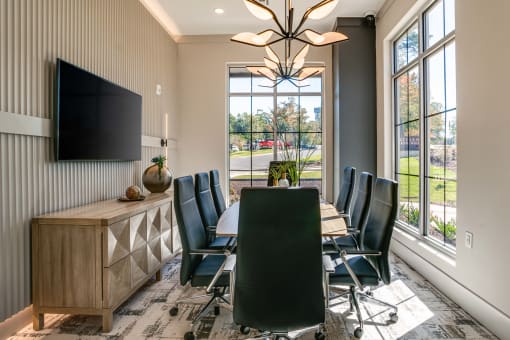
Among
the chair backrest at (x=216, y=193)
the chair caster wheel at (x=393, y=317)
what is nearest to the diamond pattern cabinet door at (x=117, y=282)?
the chair backrest at (x=216, y=193)

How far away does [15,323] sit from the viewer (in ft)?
7.34

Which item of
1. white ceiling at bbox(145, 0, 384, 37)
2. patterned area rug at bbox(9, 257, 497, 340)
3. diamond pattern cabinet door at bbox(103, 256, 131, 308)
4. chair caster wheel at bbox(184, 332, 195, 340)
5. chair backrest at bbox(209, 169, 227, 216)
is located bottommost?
patterned area rug at bbox(9, 257, 497, 340)

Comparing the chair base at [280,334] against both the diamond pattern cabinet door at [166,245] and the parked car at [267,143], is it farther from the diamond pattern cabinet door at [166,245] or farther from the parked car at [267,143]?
the parked car at [267,143]

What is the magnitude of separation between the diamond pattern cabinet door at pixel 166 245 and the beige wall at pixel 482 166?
2728 millimetres

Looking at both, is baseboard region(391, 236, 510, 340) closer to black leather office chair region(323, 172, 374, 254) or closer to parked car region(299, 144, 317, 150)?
black leather office chair region(323, 172, 374, 254)

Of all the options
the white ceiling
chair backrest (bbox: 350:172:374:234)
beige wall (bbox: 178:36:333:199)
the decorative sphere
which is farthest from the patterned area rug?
the white ceiling

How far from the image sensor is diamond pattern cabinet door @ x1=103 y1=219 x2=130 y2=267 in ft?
7.39

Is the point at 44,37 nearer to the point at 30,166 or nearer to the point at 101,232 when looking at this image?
the point at 30,166

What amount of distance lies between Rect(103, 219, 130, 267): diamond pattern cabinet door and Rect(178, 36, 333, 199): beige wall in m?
3.18

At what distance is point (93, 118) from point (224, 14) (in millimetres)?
2758

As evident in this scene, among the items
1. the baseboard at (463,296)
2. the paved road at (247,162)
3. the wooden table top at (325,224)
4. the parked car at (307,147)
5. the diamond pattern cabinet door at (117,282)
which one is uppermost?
the parked car at (307,147)

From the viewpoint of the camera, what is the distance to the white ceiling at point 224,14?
14.5ft

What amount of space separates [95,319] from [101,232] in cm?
77

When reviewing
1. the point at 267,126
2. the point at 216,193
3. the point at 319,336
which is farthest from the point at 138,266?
the point at 267,126
